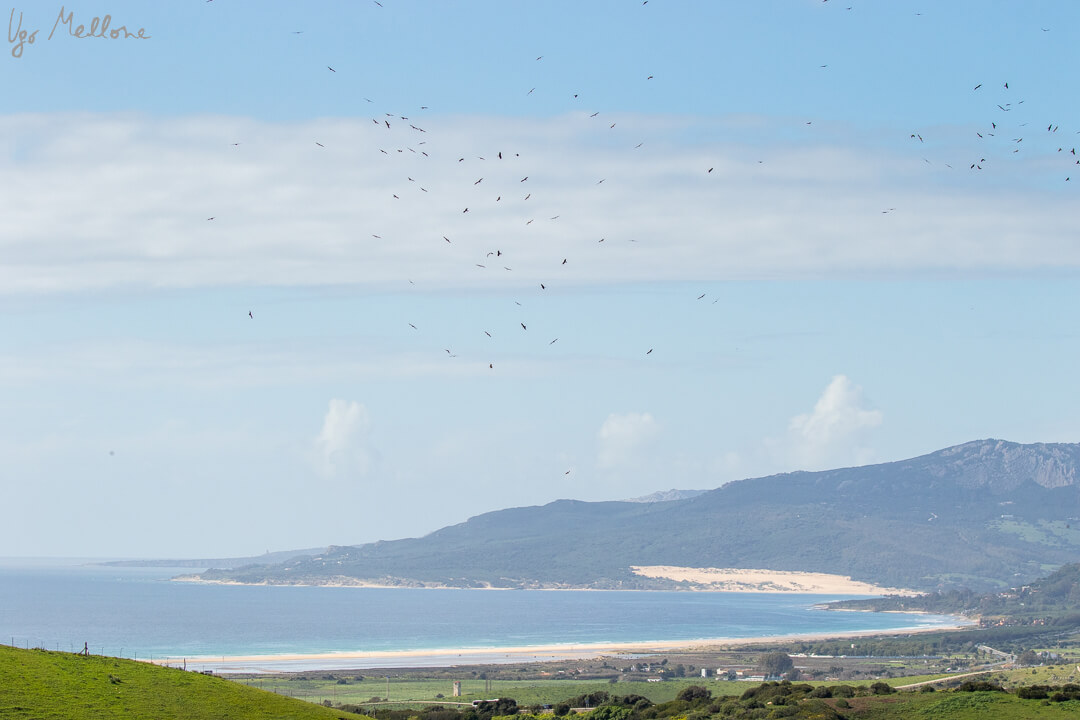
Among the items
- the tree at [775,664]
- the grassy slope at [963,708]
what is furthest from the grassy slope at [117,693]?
the tree at [775,664]

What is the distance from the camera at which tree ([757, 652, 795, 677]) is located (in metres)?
169

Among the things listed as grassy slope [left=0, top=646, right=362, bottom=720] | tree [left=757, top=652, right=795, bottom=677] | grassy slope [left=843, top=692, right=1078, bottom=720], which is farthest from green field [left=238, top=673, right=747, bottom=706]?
grassy slope [left=0, top=646, right=362, bottom=720]

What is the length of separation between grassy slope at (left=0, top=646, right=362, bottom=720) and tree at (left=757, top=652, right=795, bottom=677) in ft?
371

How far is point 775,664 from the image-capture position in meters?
176

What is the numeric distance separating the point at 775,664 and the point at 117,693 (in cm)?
12949

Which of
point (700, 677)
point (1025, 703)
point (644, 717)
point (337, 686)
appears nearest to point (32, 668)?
point (644, 717)

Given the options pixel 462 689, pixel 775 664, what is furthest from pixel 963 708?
pixel 775 664

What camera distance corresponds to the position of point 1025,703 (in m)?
76.2

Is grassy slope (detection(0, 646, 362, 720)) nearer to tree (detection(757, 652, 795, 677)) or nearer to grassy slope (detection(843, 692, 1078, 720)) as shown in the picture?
grassy slope (detection(843, 692, 1078, 720))

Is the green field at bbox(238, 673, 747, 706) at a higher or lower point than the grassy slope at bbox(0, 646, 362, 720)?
lower

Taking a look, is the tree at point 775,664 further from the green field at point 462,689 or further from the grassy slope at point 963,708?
the grassy slope at point 963,708

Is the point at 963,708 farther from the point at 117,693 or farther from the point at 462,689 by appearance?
the point at 462,689

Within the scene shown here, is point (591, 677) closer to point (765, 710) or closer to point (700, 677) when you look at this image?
point (700, 677)

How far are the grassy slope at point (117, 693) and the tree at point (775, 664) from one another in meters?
113
